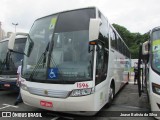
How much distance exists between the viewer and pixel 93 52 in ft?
14.9

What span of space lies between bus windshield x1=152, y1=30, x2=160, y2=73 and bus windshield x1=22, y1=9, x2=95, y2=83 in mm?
1798

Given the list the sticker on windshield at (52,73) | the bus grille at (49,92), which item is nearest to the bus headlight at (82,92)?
the bus grille at (49,92)

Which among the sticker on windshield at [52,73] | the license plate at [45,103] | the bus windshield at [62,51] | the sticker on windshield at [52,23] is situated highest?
the sticker on windshield at [52,23]

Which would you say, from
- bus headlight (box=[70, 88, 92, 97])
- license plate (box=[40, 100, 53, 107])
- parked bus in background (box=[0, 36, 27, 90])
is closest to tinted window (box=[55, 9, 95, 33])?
bus headlight (box=[70, 88, 92, 97])

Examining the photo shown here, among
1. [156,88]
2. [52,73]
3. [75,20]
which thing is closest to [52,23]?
[75,20]

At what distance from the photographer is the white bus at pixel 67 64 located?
4.32 metres

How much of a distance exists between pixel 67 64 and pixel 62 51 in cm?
40

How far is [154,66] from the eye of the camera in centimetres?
486

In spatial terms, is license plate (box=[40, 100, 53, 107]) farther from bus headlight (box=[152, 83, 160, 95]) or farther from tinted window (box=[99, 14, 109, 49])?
bus headlight (box=[152, 83, 160, 95])

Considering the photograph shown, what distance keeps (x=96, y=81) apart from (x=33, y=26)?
9.08 feet

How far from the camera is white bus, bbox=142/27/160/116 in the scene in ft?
14.8

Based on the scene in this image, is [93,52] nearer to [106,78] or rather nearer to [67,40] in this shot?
[67,40]

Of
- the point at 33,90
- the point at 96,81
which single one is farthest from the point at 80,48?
the point at 33,90

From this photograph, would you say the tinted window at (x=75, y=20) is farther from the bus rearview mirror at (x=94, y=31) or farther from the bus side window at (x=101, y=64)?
the bus side window at (x=101, y=64)
